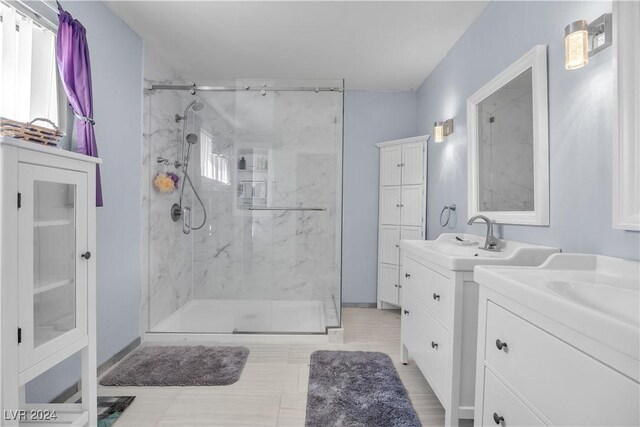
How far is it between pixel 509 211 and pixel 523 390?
1.18 m

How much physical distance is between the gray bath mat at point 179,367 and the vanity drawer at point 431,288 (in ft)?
4.32

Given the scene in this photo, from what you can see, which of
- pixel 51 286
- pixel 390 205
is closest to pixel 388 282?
pixel 390 205

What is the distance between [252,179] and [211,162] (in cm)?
44

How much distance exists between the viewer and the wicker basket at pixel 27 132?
123cm

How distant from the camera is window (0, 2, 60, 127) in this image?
1550mm

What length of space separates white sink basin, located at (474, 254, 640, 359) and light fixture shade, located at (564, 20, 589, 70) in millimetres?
745

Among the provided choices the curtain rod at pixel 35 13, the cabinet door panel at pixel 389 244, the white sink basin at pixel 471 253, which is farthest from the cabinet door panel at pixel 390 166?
the curtain rod at pixel 35 13

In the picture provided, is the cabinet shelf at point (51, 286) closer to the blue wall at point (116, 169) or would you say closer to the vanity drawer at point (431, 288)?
the blue wall at point (116, 169)

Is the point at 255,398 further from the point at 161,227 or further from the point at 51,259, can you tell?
the point at 161,227

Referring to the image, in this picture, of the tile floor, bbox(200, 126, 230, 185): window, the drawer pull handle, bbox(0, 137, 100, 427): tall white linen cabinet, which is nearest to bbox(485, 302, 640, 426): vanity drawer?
the drawer pull handle

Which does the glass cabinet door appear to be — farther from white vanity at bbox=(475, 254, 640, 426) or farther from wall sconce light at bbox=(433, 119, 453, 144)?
wall sconce light at bbox=(433, 119, 453, 144)

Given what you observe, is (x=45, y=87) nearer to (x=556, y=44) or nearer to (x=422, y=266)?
(x=422, y=266)

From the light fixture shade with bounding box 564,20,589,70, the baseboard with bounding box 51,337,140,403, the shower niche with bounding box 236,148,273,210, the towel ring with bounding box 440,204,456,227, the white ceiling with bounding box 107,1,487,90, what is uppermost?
the white ceiling with bounding box 107,1,487,90

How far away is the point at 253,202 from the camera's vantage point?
3143 millimetres
